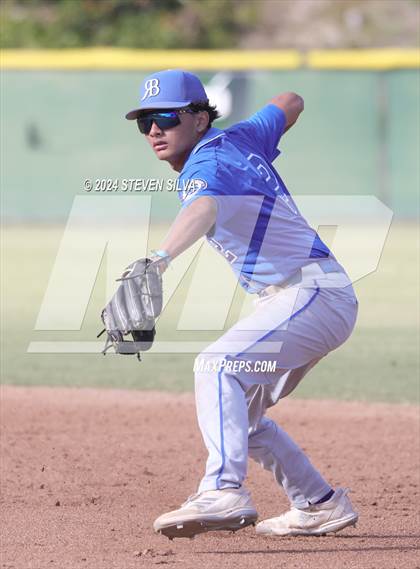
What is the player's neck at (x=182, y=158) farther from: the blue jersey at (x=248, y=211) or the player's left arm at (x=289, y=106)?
the player's left arm at (x=289, y=106)

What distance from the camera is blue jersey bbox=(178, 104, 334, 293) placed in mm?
4449

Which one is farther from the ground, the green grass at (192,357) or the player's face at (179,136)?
the player's face at (179,136)

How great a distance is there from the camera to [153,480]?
628cm

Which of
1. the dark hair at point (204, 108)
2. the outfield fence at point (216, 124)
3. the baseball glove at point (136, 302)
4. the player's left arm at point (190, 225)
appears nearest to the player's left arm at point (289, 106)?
the dark hair at point (204, 108)

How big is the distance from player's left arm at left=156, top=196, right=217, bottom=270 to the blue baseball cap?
1.87ft

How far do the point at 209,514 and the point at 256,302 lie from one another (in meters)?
0.98

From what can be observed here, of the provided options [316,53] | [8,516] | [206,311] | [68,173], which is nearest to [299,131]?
[316,53]

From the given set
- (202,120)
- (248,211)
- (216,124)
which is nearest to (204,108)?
(202,120)

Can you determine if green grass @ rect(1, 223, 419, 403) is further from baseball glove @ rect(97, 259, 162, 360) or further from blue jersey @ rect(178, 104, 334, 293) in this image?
baseball glove @ rect(97, 259, 162, 360)

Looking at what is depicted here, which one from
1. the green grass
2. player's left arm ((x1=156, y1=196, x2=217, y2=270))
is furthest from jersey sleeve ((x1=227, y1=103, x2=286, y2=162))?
the green grass

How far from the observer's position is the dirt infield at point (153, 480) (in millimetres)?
4727

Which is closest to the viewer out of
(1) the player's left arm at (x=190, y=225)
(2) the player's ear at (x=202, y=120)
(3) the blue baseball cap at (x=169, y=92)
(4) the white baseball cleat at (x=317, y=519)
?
(1) the player's left arm at (x=190, y=225)

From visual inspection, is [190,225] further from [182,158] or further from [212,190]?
[182,158]

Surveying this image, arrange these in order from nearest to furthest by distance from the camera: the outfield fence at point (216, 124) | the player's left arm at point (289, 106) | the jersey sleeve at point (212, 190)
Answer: the jersey sleeve at point (212, 190)
the player's left arm at point (289, 106)
the outfield fence at point (216, 124)
